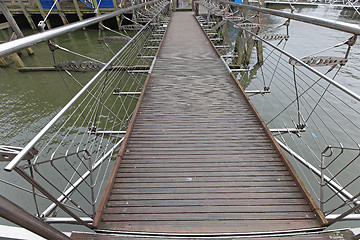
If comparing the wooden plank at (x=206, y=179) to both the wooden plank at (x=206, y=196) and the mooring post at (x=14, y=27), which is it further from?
the mooring post at (x=14, y=27)

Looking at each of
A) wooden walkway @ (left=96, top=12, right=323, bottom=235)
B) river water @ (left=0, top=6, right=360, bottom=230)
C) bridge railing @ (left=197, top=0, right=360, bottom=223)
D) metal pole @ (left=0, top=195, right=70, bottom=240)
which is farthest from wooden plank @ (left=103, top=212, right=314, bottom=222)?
river water @ (left=0, top=6, right=360, bottom=230)

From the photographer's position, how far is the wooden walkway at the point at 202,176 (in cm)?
138

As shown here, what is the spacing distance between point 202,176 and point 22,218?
50.4 inches

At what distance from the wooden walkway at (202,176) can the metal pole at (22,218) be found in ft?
1.97

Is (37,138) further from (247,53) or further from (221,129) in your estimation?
(247,53)

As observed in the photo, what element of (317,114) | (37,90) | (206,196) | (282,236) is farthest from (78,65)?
(37,90)

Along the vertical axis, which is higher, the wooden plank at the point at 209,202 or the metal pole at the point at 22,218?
the metal pole at the point at 22,218

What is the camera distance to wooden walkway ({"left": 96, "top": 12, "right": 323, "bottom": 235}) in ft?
4.53

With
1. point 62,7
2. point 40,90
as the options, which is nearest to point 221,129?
point 40,90

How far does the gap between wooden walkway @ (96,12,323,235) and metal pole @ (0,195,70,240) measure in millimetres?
600

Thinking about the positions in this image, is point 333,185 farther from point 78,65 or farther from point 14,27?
point 14,27

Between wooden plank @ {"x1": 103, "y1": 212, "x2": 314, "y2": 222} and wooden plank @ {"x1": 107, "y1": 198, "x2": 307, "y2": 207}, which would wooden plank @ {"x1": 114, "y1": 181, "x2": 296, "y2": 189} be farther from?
wooden plank @ {"x1": 103, "y1": 212, "x2": 314, "y2": 222}

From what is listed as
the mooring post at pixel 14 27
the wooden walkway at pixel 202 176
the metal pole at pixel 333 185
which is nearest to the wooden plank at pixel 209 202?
the wooden walkway at pixel 202 176

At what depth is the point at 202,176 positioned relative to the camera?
1704mm
